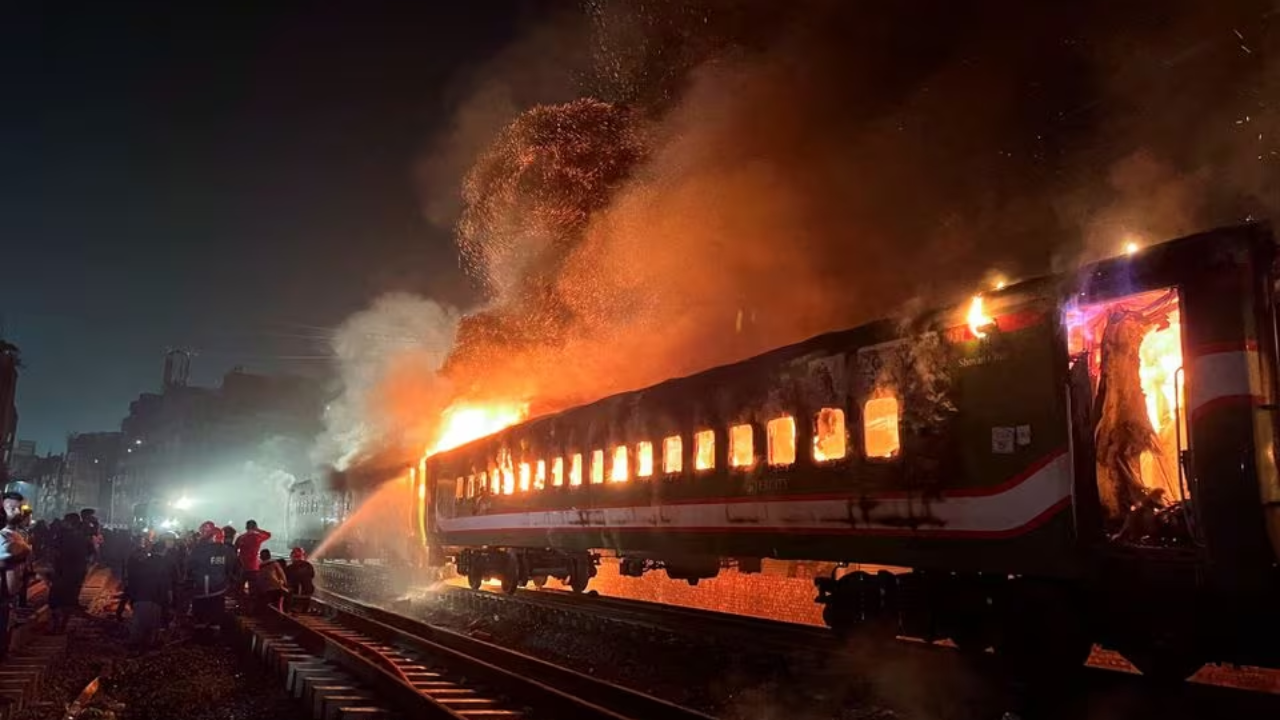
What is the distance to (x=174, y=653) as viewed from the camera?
12383 millimetres

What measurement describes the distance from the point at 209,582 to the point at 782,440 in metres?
10.0

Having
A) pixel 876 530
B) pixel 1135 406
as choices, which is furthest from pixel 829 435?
pixel 1135 406

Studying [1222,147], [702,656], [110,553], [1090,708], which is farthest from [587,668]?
[110,553]

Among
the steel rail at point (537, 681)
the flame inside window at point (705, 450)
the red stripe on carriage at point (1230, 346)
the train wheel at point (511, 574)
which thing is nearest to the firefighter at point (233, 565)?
the steel rail at point (537, 681)

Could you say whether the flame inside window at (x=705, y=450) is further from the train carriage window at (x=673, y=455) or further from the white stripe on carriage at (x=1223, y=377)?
the white stripe on carriage at (x=1223, y=377)

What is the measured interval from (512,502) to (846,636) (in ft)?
31.5

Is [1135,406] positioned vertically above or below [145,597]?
above

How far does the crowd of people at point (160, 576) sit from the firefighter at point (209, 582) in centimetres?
1

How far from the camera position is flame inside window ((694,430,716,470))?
1134 cm

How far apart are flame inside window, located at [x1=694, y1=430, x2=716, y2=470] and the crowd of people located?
7800 mm

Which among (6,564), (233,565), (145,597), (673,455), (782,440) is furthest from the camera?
(233,565)

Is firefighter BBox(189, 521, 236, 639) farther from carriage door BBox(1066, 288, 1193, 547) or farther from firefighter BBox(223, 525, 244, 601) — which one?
carriage door BBox(1066, 288, 1193, 547)

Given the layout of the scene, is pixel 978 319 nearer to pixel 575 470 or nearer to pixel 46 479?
pixel 575 470

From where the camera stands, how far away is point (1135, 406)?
7016mm
